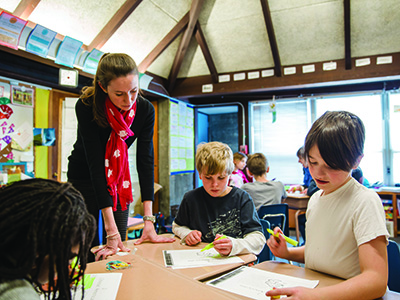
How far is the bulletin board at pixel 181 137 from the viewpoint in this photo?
5.36 metres

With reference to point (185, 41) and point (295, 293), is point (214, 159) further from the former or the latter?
point (185, 41)

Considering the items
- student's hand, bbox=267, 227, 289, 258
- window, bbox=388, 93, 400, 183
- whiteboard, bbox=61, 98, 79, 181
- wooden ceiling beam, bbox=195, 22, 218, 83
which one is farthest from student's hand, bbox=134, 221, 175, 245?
window, bbox=388, 93, 400, 183

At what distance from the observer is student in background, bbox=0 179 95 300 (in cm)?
45

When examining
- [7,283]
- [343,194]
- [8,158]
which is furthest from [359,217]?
[8,158]

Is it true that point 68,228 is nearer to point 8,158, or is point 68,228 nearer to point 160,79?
point 8,158

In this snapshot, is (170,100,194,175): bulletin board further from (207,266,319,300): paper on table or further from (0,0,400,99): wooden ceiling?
(207,266,319,300): paper on table

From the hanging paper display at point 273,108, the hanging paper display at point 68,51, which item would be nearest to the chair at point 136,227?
the hanging paper display at point 68,51

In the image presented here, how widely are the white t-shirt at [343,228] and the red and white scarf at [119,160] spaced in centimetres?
88

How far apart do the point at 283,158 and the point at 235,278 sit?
4.80 m

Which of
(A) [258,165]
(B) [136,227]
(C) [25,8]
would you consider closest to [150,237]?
(B) [136,227]

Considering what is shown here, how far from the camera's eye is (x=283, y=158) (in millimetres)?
5469

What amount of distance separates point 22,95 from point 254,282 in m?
3.58

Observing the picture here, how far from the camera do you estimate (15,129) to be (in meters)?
3.38

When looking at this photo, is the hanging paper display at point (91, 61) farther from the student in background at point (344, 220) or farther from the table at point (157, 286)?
the student in background at point (344, 220)
